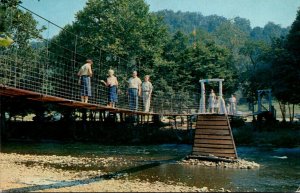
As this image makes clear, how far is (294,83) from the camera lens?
2547 centimetres

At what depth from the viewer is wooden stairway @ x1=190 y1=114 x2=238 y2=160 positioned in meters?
16.6

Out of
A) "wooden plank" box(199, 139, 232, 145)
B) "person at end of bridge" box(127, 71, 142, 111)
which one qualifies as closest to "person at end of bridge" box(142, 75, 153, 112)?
"person at end of bridge" box(127, 71, 142, 111)

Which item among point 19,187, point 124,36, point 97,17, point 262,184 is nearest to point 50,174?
point 19,187

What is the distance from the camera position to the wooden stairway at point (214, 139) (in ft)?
54.3

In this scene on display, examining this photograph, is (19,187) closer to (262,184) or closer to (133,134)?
(262,184)

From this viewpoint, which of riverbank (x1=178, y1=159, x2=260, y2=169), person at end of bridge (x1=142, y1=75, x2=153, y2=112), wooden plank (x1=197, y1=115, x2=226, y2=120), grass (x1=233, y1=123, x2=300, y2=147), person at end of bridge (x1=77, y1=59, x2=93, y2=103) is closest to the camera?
person at end of bridge (x1=77, y1=59, x2=93, y2=103)

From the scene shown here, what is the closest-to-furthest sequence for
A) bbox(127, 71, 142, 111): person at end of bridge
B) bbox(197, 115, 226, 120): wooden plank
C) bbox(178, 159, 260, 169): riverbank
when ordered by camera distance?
bbox(127, 71, 142, 111): person at end of bridge < bbox(178, 159, 260, 169): riverbank < bbox(197, 115, 226, 120): wooden plank

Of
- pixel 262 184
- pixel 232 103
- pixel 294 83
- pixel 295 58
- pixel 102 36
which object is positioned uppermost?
pixel 102 36

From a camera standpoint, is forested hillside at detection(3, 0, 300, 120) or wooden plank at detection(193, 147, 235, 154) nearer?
wooden plank at detection(193, 147, 235, 154)

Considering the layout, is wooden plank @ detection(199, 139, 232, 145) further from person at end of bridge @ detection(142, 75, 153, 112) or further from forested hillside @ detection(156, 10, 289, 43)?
forested hillside @ detection(156, 10, 289, 43)

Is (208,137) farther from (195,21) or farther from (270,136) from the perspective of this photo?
(195,21)

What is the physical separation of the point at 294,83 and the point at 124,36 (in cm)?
1433

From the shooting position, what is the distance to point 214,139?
17.0 meters

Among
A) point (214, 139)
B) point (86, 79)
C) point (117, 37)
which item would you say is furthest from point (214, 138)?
point (117, 37)
